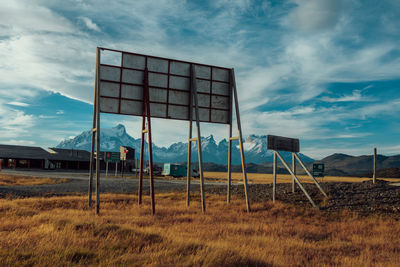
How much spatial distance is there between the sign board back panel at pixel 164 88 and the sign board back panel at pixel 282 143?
2.65m

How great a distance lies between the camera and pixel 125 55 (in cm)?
1344

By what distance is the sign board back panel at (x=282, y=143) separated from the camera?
53.5 ft

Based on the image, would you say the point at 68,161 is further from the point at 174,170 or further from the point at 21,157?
the point at 174,170

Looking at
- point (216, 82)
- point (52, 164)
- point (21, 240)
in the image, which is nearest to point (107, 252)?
point (21, 240)

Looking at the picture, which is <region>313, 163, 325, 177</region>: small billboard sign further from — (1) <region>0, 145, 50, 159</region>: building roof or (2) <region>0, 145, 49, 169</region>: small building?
(1) <region>0, 145, 50, 159</region>: building roof

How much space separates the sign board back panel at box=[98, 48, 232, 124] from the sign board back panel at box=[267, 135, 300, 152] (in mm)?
2647

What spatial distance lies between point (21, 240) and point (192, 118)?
897 centimetres

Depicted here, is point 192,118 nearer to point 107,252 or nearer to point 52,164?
point 107,252

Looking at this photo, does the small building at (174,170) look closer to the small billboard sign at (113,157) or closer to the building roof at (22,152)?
the small billboard sign at (113,157)

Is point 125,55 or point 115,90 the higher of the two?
point 125,55

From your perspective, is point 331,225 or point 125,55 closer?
point 331,225

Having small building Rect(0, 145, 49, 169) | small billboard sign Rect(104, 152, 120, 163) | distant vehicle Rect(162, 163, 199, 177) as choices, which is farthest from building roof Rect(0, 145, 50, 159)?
distant vehicle Rect(162, 163, 199, 177)

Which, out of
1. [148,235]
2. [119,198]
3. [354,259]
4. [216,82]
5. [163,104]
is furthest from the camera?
[119,198]

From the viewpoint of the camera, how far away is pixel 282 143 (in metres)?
16.7
